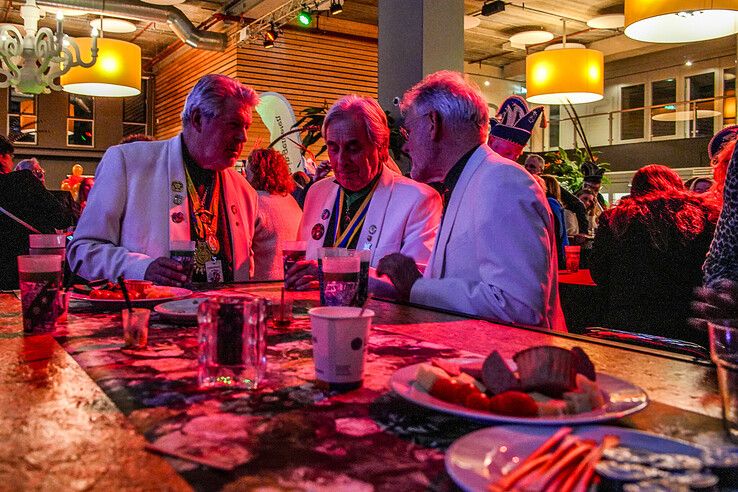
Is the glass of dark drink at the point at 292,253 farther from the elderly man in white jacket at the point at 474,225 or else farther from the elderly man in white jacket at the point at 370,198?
the elderly man in white jacket at the point at 370,198

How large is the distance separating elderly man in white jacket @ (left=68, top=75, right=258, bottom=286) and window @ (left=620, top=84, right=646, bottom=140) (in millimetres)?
14782

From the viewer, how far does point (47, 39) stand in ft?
22.6

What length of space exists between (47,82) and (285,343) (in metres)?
6.99

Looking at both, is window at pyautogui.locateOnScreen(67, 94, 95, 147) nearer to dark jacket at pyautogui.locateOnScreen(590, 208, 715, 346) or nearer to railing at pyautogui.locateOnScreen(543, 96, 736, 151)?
railing at pyautogui.locateOnScreen(543, 96, 736, 151)

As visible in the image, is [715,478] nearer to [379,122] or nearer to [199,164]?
[379,122]

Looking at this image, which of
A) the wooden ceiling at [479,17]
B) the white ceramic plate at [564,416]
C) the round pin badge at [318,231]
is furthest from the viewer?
the wooden ceiling at [479,17]

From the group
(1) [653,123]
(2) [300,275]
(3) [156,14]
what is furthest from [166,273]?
(1) [653,123]

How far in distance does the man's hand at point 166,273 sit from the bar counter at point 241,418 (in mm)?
747

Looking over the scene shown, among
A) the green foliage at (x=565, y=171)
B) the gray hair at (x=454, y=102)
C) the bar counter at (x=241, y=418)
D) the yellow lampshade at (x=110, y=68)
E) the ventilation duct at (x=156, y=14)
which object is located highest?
the ventilation duct at (x=156, y=14)

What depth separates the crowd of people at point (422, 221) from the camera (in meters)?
1.95

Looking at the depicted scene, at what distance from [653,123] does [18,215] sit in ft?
47.9

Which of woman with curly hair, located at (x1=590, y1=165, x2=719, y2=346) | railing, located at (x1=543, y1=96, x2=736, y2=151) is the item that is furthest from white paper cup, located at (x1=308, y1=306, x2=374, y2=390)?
railing, located at (x1=543, y1=96, x2=736, y2=151)

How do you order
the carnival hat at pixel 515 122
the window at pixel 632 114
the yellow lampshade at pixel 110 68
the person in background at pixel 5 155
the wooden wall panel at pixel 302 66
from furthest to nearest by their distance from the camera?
1. the window at pixel 632 114
2. the wooden wall panel at pixel 302 66
3. the yellow lampshade at pixel 110 68
4. the person in background at pixel 5 155
5. the carnival hat at pixel 515 122

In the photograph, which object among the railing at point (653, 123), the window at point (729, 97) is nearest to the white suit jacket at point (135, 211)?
the railing at point (653, 123)
